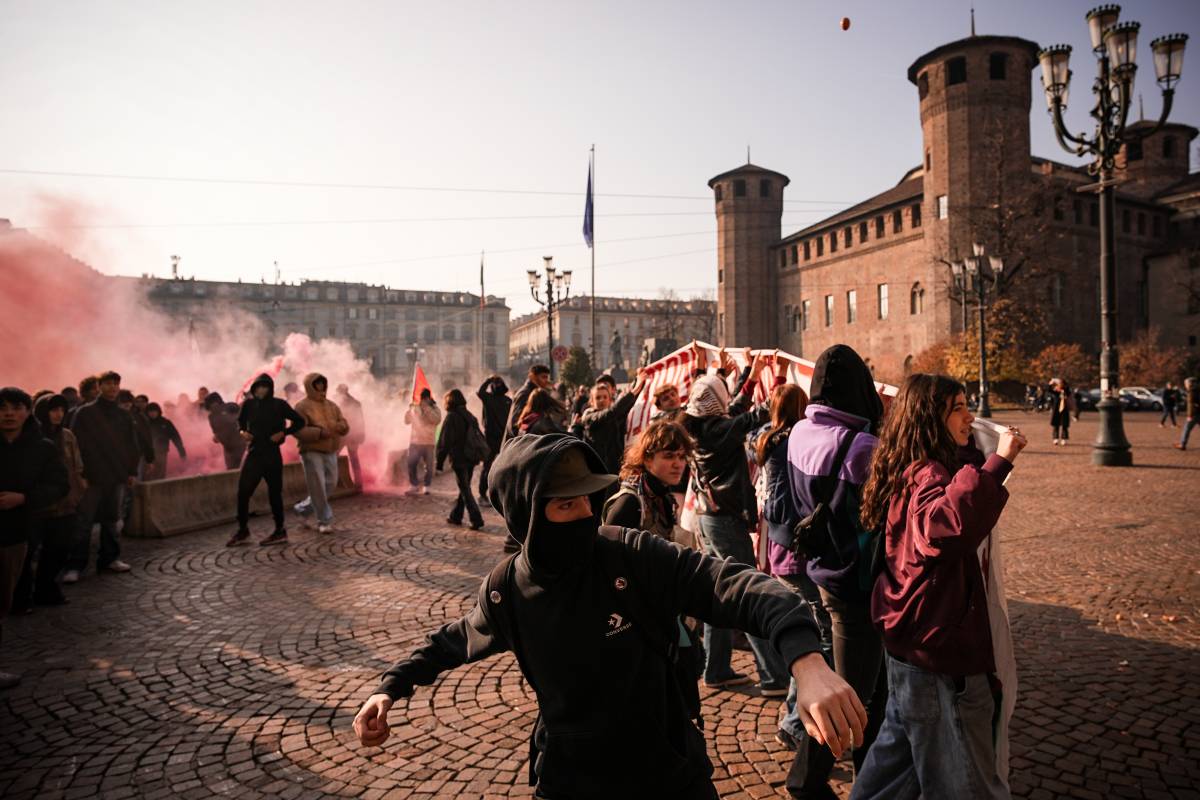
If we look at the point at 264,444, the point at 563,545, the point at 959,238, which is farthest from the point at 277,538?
the point at 959,238

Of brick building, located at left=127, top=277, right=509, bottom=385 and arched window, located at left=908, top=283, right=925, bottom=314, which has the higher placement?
brick building, located at left=127, top=277, right=509, bottom=385

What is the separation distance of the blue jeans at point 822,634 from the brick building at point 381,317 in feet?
246

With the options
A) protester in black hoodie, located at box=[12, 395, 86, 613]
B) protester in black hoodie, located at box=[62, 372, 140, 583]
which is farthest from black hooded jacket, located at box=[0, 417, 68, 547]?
protester in black hoodie, located at box=[62, 372, 140, 583]

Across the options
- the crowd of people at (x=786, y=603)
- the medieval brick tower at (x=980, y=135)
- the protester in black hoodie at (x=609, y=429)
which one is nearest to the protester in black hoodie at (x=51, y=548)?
the protester in black hoodie at (x=609, y=429)

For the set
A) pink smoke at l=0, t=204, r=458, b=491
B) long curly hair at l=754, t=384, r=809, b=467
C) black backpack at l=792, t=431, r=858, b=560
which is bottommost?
black backpack at l=792, t=431, r=858, b=560

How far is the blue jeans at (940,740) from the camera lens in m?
2.21

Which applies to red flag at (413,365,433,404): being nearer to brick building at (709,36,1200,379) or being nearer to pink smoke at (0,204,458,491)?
pink smoke at (0,204,458,491)

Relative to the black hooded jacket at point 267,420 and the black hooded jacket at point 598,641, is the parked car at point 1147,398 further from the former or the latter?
the black hooded jacket at point 598,641

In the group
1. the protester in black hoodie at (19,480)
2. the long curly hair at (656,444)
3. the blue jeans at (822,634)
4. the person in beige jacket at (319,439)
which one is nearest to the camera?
the blue jeans at (822,634)

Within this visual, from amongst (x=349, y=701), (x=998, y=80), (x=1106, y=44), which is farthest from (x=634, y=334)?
(x=349, y=701)

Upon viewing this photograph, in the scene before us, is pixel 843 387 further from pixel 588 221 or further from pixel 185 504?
pixel 588 221

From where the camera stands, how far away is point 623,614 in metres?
1.68

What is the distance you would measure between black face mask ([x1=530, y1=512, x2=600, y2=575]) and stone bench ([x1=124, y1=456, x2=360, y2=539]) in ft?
29.1

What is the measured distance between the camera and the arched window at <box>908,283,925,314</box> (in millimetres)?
45781
